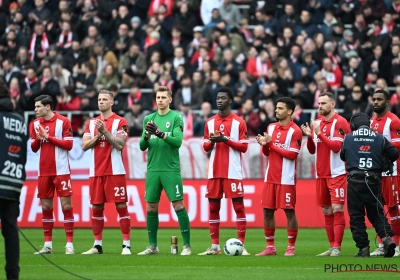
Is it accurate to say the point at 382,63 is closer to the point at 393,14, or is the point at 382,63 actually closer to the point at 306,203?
the point at 393,14

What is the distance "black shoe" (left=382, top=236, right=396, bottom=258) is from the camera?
15367 millimetres

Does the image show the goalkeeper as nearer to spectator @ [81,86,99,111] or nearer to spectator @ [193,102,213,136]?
spectator @ [193,102,213,136]

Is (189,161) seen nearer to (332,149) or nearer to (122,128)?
(122,128)

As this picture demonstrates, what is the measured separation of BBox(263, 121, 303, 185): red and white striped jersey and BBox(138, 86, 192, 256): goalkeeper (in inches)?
65.9

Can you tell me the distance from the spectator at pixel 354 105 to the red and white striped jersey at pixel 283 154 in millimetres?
9700

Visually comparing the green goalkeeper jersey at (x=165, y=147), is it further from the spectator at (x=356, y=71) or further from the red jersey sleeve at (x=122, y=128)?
the spectator at (x=356, y=71)

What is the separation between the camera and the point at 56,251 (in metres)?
17.4

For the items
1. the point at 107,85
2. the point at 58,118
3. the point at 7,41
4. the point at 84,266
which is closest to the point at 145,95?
the point at 107,85

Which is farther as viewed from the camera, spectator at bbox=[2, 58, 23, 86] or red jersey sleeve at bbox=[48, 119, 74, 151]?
spectator at bbox=[2, 58, 23, 86]

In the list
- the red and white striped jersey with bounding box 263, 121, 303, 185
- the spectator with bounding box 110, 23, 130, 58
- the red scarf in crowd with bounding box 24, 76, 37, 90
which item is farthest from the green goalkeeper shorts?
the spectator with bounding box 110, 23, 130, 58

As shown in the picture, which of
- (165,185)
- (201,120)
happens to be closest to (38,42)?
(201,120)

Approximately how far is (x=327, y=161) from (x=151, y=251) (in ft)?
11.9

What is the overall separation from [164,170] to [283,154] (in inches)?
86.0

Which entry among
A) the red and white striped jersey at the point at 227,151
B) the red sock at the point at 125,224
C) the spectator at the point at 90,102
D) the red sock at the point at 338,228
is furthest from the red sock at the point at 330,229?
the spectator at the point at 90,102
